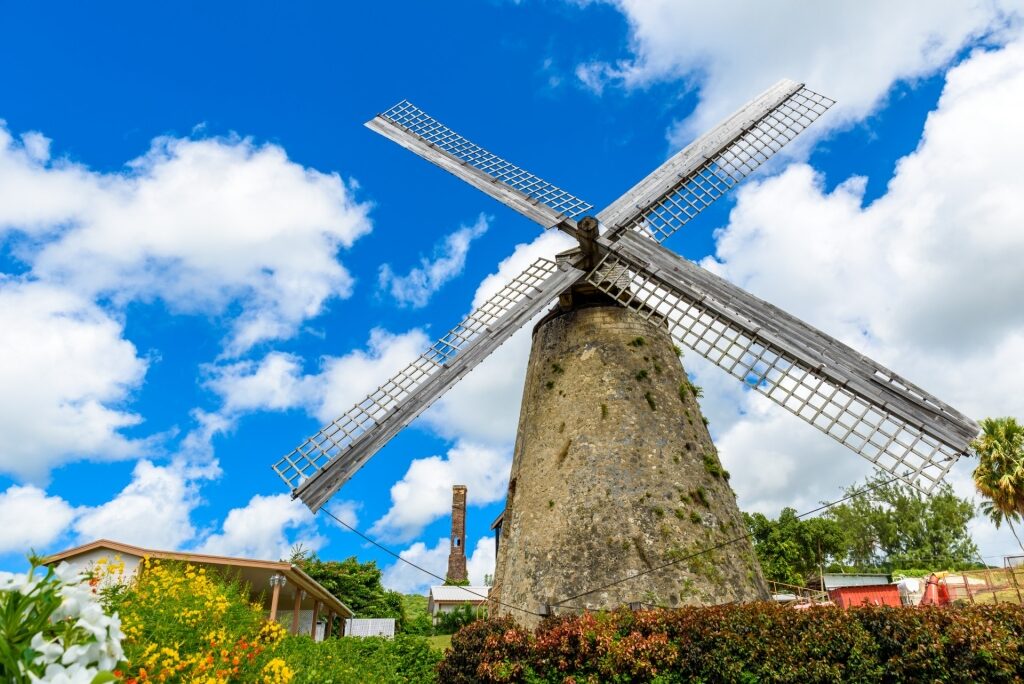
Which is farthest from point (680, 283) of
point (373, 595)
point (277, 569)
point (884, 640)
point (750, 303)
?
point (373, 595)

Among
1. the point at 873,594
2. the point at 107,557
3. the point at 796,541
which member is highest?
the point at 796,541

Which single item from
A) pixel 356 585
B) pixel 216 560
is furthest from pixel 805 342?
pixel 356 585

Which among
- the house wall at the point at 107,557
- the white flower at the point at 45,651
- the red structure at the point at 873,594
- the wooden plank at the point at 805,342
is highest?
the wooden plank at the point at 805,342

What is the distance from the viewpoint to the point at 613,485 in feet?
35.3

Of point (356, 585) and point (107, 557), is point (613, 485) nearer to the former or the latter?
point (107, 557)

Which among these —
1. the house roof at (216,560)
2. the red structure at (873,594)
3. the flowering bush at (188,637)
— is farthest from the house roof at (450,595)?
the flowering bush at (188,637)

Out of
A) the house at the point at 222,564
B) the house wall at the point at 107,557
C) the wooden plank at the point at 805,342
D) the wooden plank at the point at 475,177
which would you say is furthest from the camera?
the house wall at the point at 107,557

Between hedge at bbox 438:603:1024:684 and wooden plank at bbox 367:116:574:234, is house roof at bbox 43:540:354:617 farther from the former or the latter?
wooden plank at bbox 367:116:574:234

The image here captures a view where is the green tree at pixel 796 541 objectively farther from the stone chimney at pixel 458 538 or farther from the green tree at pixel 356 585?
the green tree at pixel 356 585

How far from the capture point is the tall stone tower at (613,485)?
10242 mm

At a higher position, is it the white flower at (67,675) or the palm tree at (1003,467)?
the palm tree at (1003,467)

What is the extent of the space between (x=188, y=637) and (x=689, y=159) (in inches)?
525

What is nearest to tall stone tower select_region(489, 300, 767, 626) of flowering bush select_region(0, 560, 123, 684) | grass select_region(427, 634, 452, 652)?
grass select_region(427, 634, 452, 652)

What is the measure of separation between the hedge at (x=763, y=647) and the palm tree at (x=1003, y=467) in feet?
55.1
